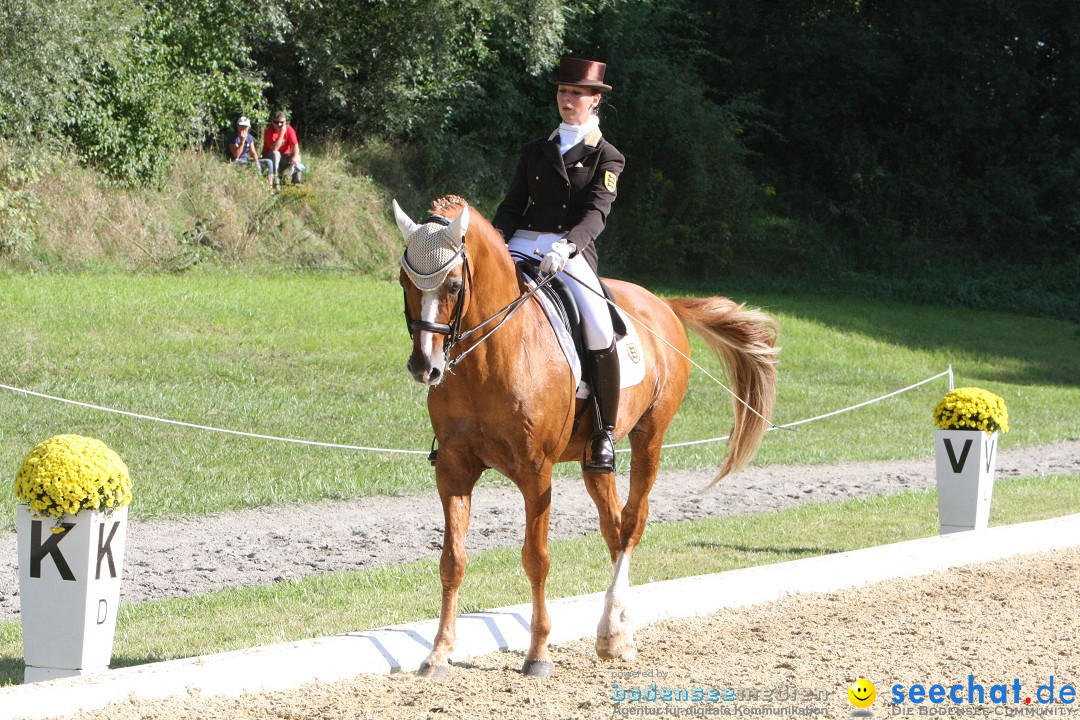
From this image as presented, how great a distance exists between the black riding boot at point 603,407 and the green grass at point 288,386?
14.1 ft

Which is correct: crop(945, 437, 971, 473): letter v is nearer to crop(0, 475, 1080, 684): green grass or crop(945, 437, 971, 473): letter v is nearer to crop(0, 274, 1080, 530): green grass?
crop(0, 475, 1080, 684): green grass

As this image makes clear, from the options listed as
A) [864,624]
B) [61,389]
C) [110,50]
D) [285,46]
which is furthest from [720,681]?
[285,46]

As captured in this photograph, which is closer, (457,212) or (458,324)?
(458,324)

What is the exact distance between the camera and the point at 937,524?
9.86 m

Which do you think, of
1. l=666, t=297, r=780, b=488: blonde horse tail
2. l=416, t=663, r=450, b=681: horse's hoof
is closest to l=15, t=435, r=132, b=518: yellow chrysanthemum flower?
l=416, t=663, r=450, b=681: horse's hoof

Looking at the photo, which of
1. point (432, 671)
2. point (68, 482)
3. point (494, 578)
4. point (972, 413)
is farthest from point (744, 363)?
point (68, 482)

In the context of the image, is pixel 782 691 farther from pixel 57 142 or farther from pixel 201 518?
pixel 57 142

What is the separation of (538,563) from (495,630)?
0.54m

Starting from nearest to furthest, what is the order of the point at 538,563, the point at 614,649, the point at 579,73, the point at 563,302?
the point at 538,563
the point at 614,649
the point at 563,302
the point at 579,73

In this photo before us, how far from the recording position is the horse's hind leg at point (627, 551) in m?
5.68

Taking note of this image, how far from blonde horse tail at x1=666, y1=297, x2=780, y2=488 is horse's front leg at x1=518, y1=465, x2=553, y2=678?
270 centimetres

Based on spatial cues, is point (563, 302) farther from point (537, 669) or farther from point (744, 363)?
point (744, 363)

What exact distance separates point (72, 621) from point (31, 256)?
14738 millimetres

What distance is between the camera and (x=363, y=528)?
29.3ft
